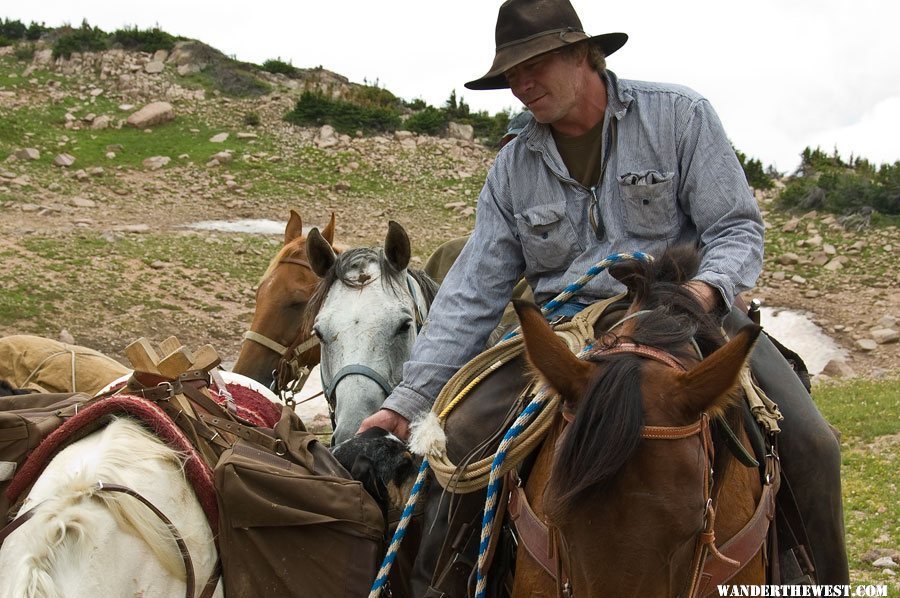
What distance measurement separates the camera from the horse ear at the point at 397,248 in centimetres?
382

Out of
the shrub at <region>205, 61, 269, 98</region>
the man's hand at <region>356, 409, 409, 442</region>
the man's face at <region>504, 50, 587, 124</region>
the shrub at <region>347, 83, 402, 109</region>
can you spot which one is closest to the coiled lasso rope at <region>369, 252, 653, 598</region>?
the man's hand at <region>356, 409, 409, 442</region>

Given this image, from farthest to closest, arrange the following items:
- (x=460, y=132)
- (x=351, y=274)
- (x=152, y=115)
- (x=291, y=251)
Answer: (x=460, y=132) → (x=152, y=115) → (x=291, y=251) → (x=351, y=274)

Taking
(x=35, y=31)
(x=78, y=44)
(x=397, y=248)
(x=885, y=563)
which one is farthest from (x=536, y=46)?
(x=35, y=31)

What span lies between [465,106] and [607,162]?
20.8 meters

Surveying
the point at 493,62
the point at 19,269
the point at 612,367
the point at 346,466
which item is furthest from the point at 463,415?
the point at 19,269

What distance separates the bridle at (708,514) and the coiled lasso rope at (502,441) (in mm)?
246

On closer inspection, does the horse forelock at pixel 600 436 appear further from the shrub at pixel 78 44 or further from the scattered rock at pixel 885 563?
the shrub at pixel 78 44

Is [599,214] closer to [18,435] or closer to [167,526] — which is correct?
[167,526]

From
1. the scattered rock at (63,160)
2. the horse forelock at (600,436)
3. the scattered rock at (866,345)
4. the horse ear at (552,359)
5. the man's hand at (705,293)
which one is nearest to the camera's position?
the horse forelock at (600,436)

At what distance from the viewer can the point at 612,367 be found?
197 centimetres

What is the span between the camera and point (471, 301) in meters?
3.10

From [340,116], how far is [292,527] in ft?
66.4

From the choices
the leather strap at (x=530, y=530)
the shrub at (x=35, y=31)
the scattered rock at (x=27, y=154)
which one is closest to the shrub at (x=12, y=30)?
the shrub at (x=35, y=31)

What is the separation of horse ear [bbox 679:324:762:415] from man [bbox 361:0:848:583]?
0.79 metres
